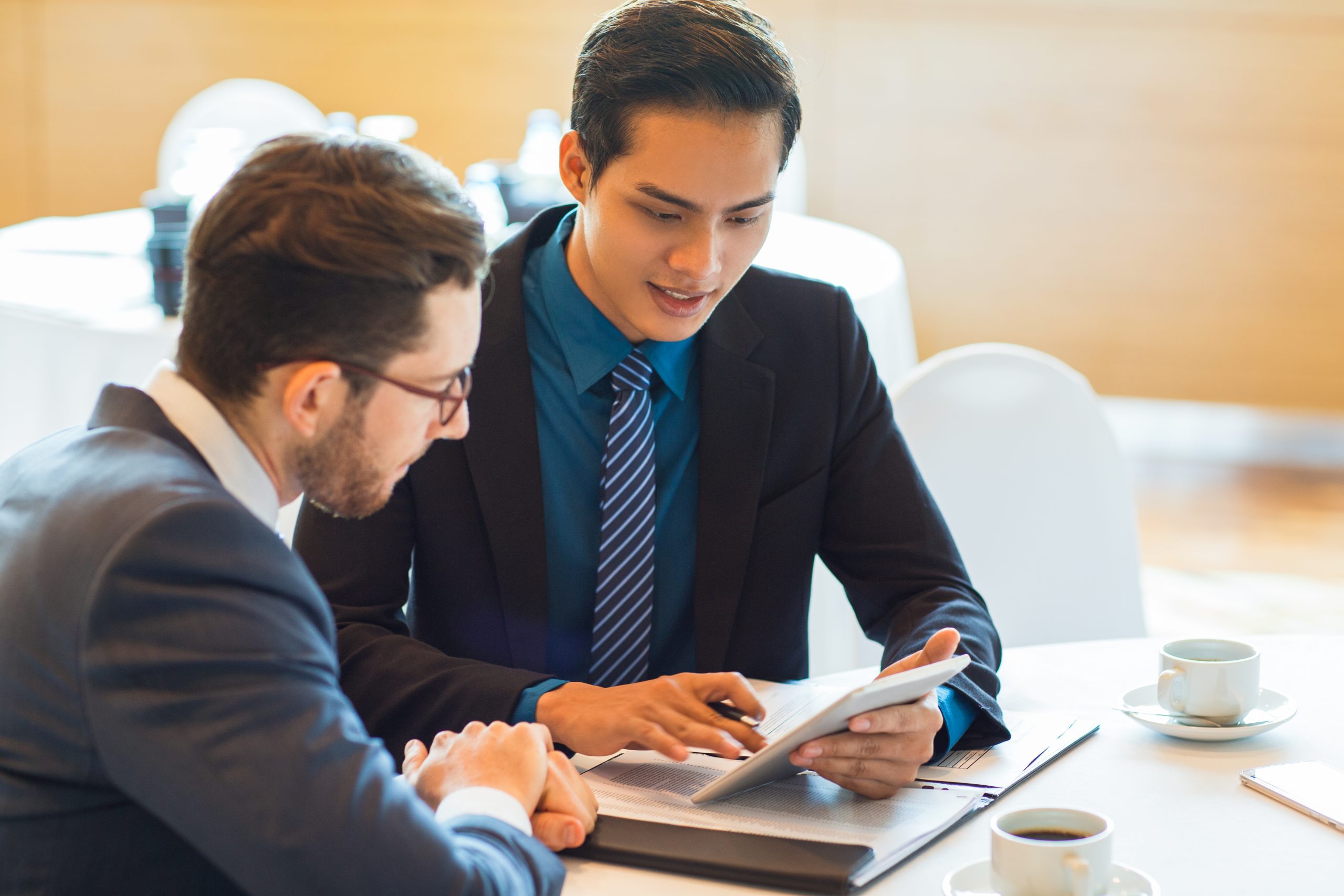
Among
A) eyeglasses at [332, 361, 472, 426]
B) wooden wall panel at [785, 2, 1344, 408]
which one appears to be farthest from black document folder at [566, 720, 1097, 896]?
wooden wall panel at [785, 2, 1344, 408]

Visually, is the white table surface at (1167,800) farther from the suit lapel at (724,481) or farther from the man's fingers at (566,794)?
the suit lapel at (724,481)

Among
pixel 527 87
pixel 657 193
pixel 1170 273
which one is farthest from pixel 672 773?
pixel 527 87

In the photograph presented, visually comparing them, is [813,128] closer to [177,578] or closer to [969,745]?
[969,745]

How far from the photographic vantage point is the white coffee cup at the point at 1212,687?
1199 mm

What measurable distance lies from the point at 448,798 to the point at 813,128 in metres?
4.55

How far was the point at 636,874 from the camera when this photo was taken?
0.98 meters

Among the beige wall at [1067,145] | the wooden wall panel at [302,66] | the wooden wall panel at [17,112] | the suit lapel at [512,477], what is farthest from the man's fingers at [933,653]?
the wooden wall panel at [17,112]

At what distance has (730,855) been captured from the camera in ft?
3.20

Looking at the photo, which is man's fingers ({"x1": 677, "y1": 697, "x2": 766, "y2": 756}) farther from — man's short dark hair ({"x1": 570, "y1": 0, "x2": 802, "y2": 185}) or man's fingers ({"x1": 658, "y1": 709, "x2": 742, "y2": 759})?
man's short dark hair ({"x1": 570, "y1": 0, "x2": 802, "y2": 185})

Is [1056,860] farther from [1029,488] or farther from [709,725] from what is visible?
[1029,488]

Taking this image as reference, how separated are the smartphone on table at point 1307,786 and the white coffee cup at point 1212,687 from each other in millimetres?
69

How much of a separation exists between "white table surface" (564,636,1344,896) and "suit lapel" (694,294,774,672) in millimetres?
321

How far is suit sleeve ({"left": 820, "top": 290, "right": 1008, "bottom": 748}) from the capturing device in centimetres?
153

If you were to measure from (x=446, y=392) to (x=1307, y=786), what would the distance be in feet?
2.45
